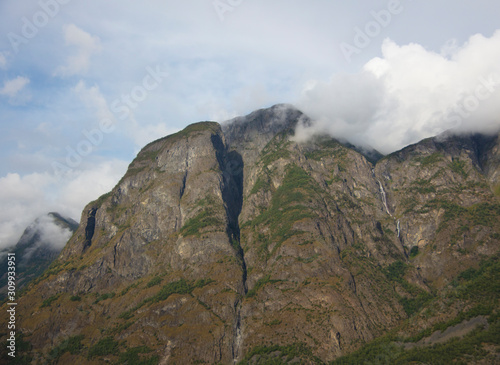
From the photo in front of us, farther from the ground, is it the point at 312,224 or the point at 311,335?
the point at 312,224

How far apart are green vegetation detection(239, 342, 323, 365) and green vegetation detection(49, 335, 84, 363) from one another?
84952 millimetres

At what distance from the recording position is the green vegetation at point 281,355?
435ft

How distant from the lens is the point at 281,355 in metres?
136

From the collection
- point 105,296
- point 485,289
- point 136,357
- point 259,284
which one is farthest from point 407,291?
point 105,296

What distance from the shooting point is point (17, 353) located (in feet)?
514

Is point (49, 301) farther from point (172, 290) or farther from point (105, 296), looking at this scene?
point (172, 290)

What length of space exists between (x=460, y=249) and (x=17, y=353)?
9470 inches

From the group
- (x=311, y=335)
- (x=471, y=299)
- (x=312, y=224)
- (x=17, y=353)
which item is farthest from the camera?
(x=312, y=224)

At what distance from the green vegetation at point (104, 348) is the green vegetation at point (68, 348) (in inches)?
353

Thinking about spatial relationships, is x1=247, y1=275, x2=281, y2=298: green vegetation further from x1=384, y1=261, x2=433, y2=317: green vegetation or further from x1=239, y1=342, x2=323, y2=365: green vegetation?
x1=384, y1=261, x2=433, y2=317: green vegetation

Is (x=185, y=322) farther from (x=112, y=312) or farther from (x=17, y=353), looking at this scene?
(x=17, y=353)

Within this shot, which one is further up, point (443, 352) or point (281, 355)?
point (281, 355)

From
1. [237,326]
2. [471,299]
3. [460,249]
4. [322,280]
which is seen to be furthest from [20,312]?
[460,249]

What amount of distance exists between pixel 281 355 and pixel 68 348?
10859 cm
